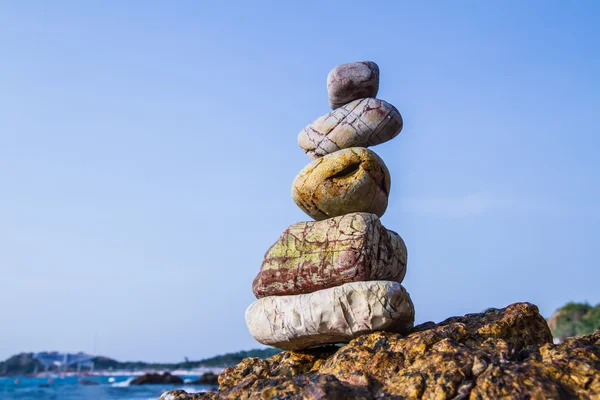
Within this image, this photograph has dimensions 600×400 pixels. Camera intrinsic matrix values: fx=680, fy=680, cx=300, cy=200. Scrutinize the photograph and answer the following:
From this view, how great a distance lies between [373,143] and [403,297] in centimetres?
312

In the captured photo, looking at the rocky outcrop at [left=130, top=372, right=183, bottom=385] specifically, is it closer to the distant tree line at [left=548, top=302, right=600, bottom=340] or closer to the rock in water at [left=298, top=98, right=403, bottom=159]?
the distant tree line at [left=548, top=302, right=600, bottom=340]

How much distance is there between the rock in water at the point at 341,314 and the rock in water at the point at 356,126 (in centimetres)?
284

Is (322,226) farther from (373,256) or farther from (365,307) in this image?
(365,307)

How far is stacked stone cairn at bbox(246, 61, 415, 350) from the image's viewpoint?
30.4 ft

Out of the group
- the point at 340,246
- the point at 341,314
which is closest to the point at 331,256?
the point at 340,246

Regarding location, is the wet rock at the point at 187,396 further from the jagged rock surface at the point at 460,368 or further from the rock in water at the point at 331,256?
the rock in water at the point at 331,256

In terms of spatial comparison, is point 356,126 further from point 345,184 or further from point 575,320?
point 575,320

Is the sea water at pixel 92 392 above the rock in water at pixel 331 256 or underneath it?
above

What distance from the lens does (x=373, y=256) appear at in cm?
974

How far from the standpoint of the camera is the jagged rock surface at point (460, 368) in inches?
254

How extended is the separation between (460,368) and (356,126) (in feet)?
17.0

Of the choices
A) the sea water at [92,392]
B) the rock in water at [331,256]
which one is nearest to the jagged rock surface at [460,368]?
the rock in water at [331,256]

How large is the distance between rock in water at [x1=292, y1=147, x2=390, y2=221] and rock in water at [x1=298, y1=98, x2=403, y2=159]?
1.53ft

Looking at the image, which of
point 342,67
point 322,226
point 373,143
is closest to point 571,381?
point 322,226
